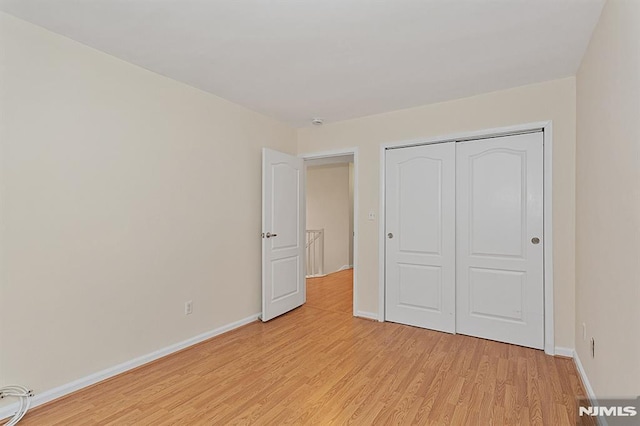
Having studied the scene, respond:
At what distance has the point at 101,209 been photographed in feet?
7.81

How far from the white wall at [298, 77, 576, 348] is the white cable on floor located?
2.95 meters

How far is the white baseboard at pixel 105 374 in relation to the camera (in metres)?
2.04

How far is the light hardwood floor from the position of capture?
1966mm

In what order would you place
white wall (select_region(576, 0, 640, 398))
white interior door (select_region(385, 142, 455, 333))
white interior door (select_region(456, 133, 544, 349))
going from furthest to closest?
1. white interior door (select_region(385, 142, 455, 333))
2. white interior door (select_region(456, 133, 544, 349))
3. white wall (select_region(576, 0, 640, 398))

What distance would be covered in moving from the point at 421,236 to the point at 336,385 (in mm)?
1833

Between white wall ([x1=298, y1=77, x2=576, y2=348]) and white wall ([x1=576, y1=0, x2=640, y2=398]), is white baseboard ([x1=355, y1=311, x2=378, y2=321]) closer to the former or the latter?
white wall ([x1=298, y1=77, x2=576, y2=348])

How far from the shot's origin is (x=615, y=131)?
163 cm

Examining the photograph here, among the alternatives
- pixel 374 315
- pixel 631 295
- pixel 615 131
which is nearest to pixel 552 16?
pixel 615 131

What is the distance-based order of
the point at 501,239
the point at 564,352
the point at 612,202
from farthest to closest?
the point at 501,239
the point at 564,352
the point at 612,202

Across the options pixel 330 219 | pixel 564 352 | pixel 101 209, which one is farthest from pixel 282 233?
pixel 330 219

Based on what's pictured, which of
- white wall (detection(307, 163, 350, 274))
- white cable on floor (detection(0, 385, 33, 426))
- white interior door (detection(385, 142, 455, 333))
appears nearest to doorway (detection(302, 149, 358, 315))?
white wall (detection(307, 163, 350, 274))

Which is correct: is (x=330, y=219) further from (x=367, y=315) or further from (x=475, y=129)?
(x=475, y=129)

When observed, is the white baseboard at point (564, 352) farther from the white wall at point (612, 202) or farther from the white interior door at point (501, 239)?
the white wall at point (612, 202)

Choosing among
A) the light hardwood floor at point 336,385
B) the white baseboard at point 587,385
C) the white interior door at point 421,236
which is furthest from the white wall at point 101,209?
the white baseboard at point 587,385
